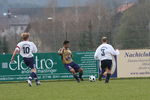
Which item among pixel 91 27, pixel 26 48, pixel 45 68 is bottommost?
pixel 45 68

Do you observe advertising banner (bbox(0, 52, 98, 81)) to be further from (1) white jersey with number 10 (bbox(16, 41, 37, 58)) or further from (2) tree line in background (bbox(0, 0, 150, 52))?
(2) tree line in background (bbox(0, 0, 150, 52))

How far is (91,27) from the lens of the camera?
47.6m

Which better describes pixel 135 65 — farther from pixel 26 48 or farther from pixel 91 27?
pixel 91 27

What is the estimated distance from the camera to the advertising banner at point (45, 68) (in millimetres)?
26859

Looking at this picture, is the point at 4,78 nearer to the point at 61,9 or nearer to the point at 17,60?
the point at 17,60

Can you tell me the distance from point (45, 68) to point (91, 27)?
69.0 feet

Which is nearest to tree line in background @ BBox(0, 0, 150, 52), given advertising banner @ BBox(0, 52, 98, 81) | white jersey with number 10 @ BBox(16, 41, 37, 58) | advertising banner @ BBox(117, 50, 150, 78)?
advertising banner @ BBox(117, 50, 150, 78)

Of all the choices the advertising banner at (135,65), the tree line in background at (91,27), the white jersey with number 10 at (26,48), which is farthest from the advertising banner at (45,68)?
the tree line in background at (91,27)

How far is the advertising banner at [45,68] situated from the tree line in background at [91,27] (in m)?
6.89

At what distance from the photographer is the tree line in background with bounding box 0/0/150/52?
3556cm

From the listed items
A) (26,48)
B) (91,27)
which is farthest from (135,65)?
(91,27)

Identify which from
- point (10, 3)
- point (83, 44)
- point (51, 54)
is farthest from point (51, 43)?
point (10, 3)

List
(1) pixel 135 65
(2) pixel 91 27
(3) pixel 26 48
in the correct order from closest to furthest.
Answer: (3) pixel 26 48 → (1) pixel 135 65 → (2) pixel 91 27

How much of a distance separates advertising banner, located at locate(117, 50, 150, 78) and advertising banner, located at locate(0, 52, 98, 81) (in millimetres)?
1167
